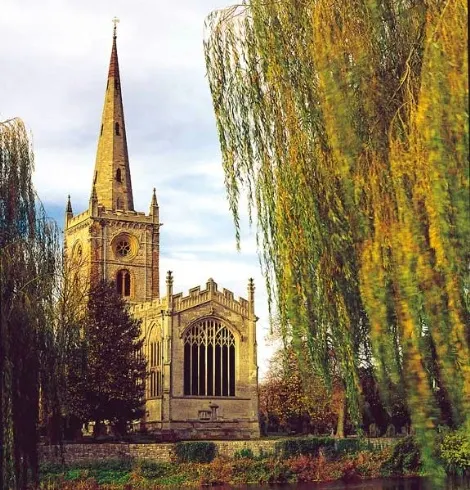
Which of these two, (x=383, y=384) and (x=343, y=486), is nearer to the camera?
(x=383, y=384)

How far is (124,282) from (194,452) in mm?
27406

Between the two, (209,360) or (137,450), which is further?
(209,360)

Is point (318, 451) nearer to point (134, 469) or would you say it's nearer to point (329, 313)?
point (134, 469)

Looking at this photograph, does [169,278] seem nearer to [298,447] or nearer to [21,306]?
[298,447]

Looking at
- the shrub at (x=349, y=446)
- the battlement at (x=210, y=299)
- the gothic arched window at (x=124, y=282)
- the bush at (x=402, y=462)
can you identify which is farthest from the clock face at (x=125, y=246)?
the bush at (x=402, y=462)

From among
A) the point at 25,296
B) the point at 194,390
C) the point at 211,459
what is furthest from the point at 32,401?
the point at 194,390

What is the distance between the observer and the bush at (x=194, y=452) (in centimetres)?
3450

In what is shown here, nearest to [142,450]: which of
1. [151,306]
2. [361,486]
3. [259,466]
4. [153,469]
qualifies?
[153,469]

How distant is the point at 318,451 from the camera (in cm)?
3628

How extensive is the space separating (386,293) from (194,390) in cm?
4359

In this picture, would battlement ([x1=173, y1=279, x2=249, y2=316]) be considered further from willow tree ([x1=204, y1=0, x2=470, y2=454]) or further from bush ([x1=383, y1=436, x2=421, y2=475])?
willow tree ([x1=204, y1=0, x2=470, y2=454])

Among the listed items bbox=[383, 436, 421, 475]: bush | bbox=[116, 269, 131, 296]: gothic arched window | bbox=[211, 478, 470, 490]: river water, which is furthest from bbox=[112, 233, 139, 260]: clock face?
bbox=[211, 478, 470, 490]: river water

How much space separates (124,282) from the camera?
60.8m

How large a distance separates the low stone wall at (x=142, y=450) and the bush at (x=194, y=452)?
0.33 meters
